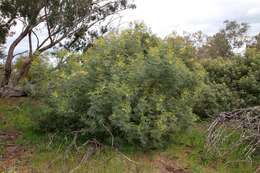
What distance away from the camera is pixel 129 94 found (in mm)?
6383

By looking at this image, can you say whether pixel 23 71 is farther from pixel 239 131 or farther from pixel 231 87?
pixel 239 131

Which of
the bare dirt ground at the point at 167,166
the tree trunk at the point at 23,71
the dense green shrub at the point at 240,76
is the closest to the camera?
the bare dirt ground at the point at 167,166

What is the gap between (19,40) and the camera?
12.2 m

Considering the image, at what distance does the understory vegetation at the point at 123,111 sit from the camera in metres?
6.30

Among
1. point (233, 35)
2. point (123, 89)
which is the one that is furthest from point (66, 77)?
point (233, 35)

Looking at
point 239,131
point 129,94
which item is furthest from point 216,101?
point 129,94

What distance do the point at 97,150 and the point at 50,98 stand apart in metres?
1.57

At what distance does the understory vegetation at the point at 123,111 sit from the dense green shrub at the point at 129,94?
17mm

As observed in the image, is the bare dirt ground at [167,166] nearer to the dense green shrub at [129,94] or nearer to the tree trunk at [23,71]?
the dense green shrub at [129,94]

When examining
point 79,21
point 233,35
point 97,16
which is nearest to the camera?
point 79,21

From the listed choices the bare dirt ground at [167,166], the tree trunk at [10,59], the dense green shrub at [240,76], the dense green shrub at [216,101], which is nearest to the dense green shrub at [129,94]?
the bare dirt ground at [167,166]

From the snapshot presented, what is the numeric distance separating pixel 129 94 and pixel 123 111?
315mm

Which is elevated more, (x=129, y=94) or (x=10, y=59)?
(x=10, y=59)

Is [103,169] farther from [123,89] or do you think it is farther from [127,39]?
[127,39]
